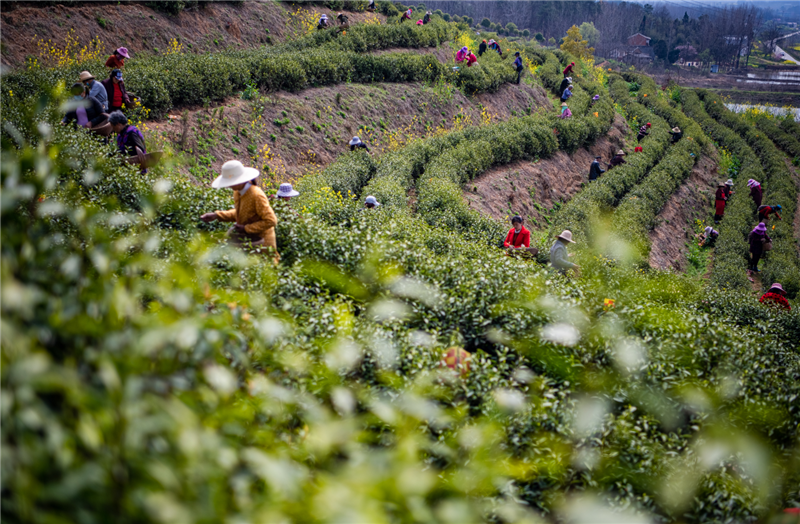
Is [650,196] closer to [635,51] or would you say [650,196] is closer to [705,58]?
[705,58]

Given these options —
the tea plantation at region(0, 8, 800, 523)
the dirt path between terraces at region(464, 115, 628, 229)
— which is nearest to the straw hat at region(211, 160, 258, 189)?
the tea plantation at region(0, 8, 800, 523)

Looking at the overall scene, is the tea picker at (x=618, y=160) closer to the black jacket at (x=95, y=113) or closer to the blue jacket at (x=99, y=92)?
the blue jacket at (x=99, y=92)

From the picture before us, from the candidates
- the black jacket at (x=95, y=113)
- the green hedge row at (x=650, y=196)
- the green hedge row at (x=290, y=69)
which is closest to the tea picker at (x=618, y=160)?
the green hedge row at (x=650, y=196)

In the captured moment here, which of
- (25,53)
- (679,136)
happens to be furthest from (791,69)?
(25,53)

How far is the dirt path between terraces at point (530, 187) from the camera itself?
14516 millimetres

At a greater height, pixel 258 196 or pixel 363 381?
pixel 258 196

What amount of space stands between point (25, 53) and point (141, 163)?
30.9ft

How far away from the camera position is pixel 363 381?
3.83 m

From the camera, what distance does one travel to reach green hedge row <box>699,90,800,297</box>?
525 inches

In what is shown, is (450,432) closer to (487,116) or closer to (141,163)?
(141,163)

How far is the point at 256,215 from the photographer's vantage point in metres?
5.63

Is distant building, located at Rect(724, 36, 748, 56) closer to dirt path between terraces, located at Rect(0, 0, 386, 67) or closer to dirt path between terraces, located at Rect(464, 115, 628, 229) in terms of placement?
dirt path between terraces, located at Rect(464, 115, 628, 229)

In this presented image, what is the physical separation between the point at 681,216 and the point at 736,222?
5.64 ft

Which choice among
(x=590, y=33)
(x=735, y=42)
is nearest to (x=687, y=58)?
(x=735, y=42)
